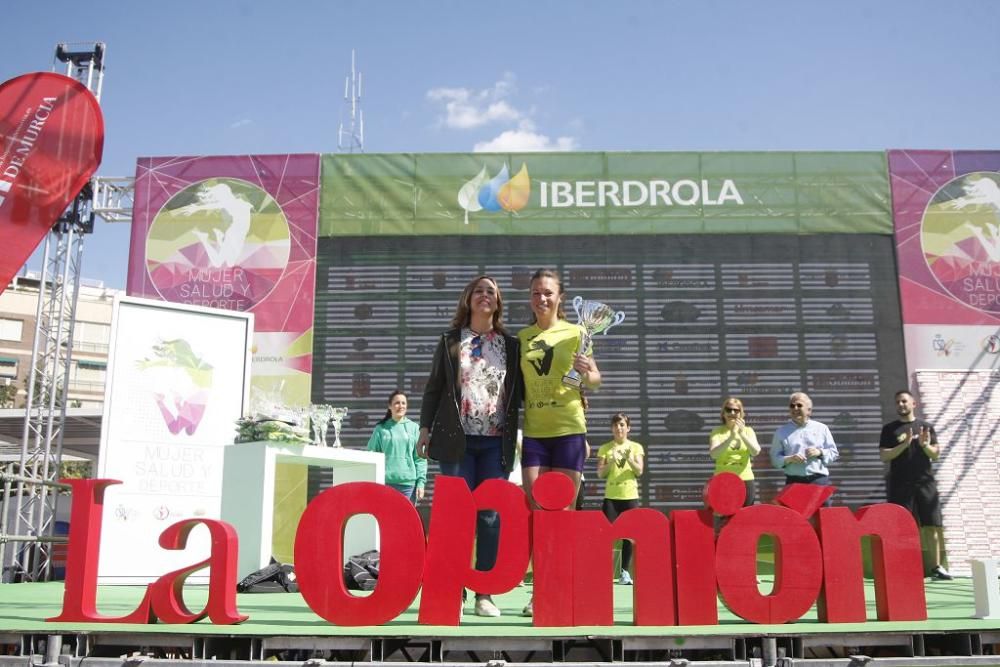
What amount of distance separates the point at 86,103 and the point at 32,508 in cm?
525

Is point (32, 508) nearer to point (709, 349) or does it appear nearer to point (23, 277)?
point (709, 349)

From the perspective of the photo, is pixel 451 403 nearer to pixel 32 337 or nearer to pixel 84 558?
pixel 84 558

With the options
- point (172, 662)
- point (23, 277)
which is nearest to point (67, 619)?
point (172, 662)

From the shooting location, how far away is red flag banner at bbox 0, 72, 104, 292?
21.5 feet

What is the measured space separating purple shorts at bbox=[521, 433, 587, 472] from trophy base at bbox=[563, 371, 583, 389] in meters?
0.23

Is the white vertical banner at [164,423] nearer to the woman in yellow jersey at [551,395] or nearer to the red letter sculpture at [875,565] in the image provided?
the woman in yellow jersey at [551,395]

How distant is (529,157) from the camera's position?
34.1ft

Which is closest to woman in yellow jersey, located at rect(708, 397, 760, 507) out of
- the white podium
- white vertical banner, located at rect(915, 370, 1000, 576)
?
the white podium

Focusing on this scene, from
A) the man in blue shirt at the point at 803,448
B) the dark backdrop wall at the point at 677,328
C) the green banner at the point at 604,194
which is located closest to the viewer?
the man in blue shirt at the point at 803,448

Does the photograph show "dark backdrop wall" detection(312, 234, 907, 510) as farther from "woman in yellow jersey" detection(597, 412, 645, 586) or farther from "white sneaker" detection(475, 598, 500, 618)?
"white sneaker" detection(475, 598, 500, 618)

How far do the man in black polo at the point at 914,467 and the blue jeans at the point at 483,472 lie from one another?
4.15 metres

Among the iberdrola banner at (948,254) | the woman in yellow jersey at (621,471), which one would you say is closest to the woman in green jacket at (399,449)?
the woman in yellow jersey at (621,471)

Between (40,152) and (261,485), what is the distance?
3209mm

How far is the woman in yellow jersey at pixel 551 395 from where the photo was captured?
151 inches
